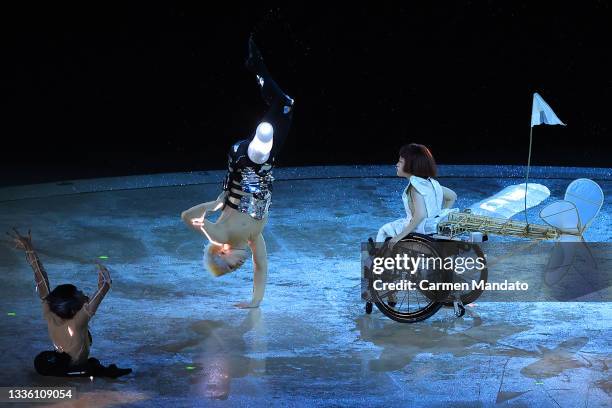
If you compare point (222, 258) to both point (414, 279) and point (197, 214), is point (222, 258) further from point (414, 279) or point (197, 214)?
point (414, 279)

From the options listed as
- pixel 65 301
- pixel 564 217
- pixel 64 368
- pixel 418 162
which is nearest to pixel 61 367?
pixel 64 368

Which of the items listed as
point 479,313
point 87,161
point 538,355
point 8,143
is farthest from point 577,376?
point 8,143

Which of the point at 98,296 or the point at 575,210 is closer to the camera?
the point at 98,296

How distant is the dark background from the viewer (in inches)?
631

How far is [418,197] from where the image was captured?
8.18 metres

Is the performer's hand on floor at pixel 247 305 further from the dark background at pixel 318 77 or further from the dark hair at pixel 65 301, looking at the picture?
the dark background at pixel 318 77

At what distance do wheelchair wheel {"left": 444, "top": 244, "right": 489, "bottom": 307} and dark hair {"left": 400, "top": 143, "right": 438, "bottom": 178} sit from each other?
580 mm

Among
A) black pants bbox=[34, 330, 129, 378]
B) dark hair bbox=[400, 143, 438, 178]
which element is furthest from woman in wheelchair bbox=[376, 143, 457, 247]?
black pants bbox=[34, 330, 129, 378]

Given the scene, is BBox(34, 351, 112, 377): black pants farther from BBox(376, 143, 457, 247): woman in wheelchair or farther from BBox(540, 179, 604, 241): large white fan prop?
BBox(540, 179, 604, 241): large white fan prop

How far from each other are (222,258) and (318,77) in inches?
325

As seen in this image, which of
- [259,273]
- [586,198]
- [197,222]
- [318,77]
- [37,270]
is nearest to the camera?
[37,270]

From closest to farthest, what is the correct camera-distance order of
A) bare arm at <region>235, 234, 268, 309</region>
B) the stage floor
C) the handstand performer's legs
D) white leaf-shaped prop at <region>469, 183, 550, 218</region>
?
the stage floor
the handstand performer's legs
bare arm at <region>235, 234, 268, 309</region>
white leaf-shaped prop at <region>469, 183, 550, 218</region>

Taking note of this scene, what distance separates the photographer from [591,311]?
343 inches

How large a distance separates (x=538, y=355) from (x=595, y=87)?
385 inches
